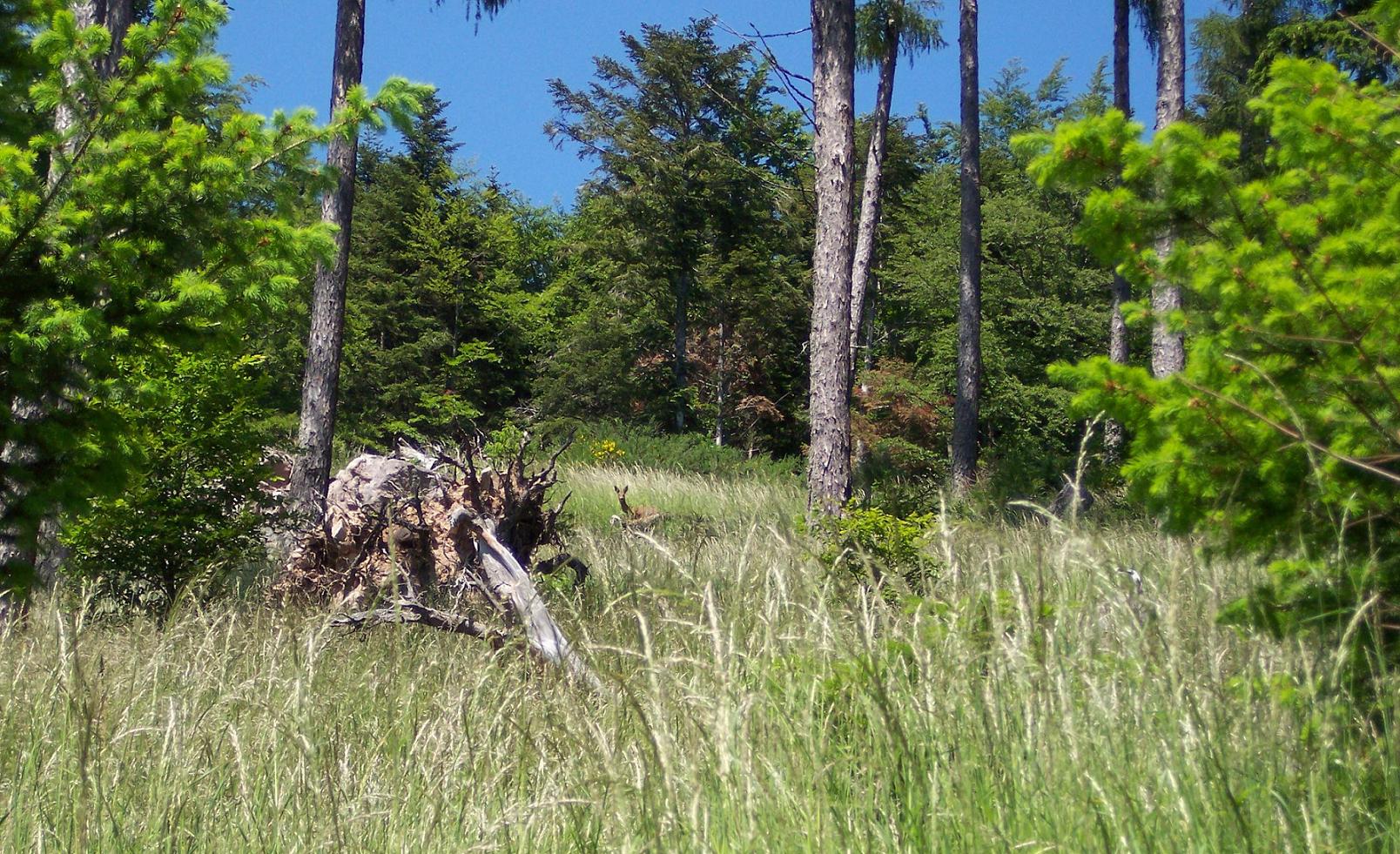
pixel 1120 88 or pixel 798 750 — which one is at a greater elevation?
pixel 1120 88

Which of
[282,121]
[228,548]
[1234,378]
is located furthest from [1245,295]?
[228,548]

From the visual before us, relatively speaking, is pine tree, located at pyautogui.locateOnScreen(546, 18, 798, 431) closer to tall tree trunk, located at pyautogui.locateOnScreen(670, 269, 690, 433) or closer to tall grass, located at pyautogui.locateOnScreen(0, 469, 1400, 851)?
tall tree trunk, located at pyautogui.locateOnScreen(670, 269, 690, 433)

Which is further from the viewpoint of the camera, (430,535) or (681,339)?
(681,339)

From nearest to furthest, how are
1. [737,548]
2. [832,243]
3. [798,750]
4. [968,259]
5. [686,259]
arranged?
[798,750], [737,548], [832,243], [968,259], [686,259]

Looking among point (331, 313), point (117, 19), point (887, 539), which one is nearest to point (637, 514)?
point (331, 313)

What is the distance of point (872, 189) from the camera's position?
55.6 ft

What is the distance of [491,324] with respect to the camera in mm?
34719

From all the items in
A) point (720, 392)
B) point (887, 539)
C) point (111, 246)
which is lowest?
point (887, 539)

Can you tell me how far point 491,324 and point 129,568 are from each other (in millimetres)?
28086

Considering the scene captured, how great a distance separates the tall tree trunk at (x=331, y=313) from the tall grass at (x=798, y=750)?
17.7ft

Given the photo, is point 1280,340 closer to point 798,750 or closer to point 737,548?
point 798,750

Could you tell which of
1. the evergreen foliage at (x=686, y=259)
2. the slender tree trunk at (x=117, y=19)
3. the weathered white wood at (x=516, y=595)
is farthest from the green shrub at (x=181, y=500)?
the evergreen foliage at (x=686, y=259)

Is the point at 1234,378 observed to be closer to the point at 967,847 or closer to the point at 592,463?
the point at 967,847

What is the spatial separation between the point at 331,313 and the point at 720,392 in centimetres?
2024
